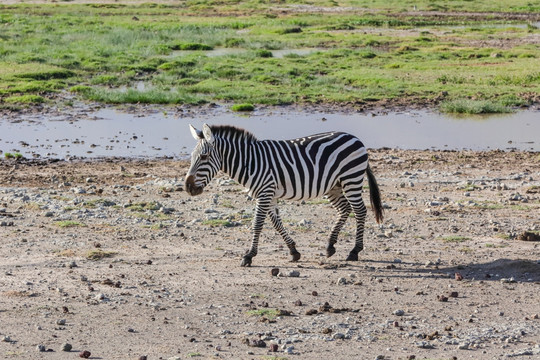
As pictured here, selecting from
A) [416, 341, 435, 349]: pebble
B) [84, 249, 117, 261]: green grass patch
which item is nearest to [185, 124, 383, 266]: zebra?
[84, 249, 117, 261]: green grass patch

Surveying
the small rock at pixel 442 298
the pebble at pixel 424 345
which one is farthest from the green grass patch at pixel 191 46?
the pebble at pixel 424 345

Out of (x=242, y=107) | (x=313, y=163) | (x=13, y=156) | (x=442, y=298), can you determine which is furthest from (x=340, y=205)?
(x=242, y=107)

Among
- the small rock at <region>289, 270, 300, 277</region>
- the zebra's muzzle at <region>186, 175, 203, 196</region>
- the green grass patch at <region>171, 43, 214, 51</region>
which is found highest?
the zebra's muzzle at <region>186, 175, 203, 196</region>

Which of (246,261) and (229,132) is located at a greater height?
(229,132)

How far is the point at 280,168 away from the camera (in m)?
12.7

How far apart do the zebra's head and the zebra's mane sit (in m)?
0.24

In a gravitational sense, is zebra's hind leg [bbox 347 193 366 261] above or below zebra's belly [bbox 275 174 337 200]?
below

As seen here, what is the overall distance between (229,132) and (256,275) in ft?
7.14

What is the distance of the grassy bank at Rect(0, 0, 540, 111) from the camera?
32781 millimetres

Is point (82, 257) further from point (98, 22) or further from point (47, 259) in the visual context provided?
point (98, 22)

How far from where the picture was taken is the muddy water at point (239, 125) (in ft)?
78.2

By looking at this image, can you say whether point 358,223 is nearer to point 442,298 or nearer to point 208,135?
point 442,298

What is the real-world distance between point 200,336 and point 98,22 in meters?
57.1

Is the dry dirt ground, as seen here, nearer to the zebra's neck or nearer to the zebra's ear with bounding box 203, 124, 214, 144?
the zebra's neck
